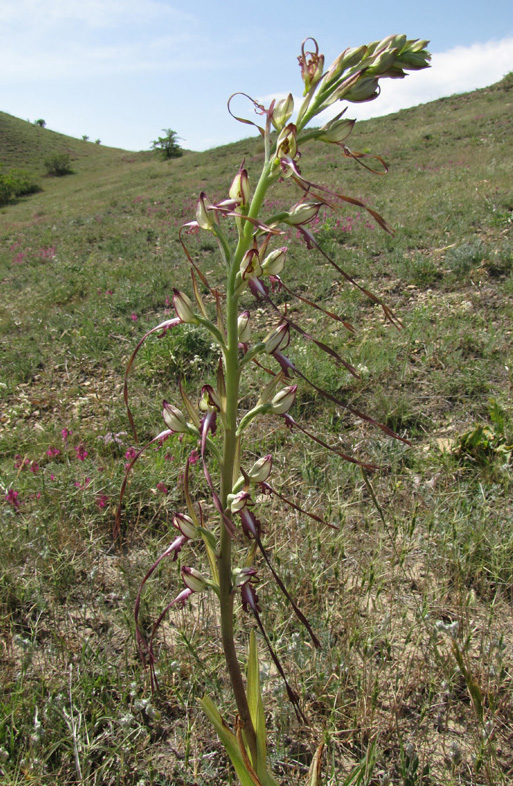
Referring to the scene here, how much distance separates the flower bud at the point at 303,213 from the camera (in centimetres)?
125

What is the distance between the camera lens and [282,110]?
1.27 meters

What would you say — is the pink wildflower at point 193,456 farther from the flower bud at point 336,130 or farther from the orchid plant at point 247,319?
the flower bud at point 336,130

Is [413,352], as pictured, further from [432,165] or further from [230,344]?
[432,165]

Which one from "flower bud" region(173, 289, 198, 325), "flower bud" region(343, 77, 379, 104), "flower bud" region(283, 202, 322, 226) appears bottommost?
"flower bud" region(173, 289, 198, 325)

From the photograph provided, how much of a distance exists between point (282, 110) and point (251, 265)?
444 millimetres

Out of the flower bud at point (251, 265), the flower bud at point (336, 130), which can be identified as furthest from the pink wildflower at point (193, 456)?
the flower bud at point (336, 130)

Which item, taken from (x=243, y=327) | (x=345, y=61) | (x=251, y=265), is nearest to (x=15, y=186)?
(x=243, y=327)

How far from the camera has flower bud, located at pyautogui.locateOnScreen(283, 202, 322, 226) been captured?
1251 mm

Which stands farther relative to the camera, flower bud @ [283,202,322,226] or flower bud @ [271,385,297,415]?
flower bud @ [271,385,297,415]

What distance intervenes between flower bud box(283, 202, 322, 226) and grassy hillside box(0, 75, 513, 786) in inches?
57.4

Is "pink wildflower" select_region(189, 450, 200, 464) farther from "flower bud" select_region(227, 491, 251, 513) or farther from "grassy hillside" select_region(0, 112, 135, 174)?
"grassy hillside" select_region(0, 112, 135, 174)

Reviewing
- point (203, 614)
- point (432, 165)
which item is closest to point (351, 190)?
point (432, 165)

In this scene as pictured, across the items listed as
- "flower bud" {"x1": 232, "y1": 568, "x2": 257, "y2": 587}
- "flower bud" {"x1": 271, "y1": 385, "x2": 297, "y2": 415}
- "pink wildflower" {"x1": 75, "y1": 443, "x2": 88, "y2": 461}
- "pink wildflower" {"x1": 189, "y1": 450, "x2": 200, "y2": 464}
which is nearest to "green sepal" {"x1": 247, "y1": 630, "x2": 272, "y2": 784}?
"flower bud" {"x1": 232, "y1": 568, "x2": 257, "y2": 587}

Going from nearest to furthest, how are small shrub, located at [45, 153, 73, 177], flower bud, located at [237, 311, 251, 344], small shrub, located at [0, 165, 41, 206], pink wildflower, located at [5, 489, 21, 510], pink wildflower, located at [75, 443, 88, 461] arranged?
flower bud, located at [237, 311, 251, 344] → pink wildflower, located at [5, 489, 21, 510] → pink wildflower, located at [75, 443, 88, 461] → small shrub, located at [0, 165, 41, 206] → small shrub, located at [45, 153, 73, 177]
